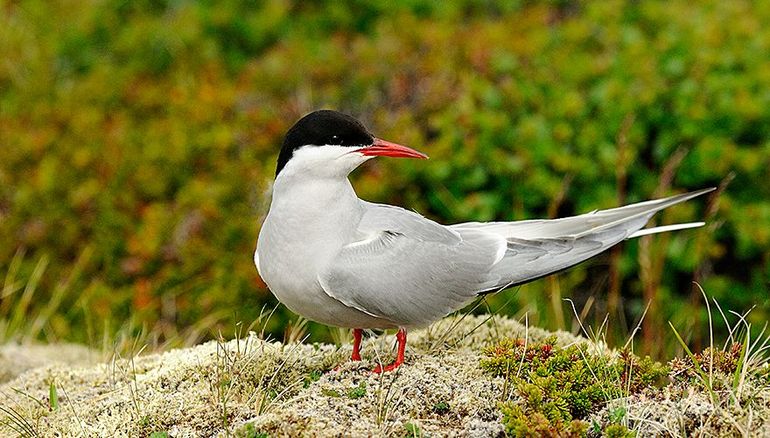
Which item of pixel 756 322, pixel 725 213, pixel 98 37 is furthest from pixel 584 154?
pixel 98 37

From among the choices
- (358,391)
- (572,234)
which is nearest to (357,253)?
(358,391)

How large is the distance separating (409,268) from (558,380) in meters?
0.56

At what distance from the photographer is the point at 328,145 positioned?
3.22 metres

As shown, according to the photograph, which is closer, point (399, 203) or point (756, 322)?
point (756, 322)

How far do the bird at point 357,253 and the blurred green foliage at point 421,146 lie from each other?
4.61 feet

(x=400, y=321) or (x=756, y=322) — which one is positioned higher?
(x=400, y=321)

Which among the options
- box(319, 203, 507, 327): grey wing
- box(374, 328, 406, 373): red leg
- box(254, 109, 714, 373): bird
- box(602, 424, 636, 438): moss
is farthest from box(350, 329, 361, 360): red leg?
box(602, 424, 636, 438): moss

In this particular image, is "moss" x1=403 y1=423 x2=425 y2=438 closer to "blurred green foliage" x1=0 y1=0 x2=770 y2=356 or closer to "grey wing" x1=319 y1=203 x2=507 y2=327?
"grey wing" x1=319 y1=203 x2=507 y2=327

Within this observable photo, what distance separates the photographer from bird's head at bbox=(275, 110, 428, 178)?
3205 mm

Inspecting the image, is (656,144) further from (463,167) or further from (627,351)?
(627,351)

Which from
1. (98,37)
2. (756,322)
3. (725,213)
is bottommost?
(756,322)

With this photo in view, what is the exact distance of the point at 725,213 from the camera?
5410 mm

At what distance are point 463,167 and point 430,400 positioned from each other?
260 centimetres

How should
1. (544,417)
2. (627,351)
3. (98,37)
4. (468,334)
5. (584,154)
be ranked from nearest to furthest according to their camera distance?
(544,417), (627,351), (468,334), (584,154), (98,37)
